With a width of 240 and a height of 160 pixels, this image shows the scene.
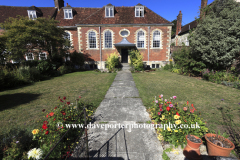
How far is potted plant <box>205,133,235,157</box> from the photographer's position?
2.25m

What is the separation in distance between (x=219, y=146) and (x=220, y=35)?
10155 mm

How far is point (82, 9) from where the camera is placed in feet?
67.4

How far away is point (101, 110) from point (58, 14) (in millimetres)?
22036

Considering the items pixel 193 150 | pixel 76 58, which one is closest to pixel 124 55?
pixel 76 58

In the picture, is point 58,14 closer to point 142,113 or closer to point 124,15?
point 124,15

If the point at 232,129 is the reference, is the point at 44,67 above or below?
above

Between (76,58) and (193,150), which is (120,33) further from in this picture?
(193,150)

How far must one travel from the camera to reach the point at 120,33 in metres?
17.9

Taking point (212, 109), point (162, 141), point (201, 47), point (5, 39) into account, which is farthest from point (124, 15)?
point (162, 141)

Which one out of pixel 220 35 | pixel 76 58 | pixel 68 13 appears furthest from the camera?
pixel 68 13

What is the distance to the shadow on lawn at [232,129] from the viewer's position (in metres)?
2.73

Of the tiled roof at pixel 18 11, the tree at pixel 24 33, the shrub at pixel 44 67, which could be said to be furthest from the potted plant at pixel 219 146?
the tiled roof at pixel 18 11

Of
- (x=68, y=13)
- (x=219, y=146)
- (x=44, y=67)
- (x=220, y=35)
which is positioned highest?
(x=68, y=13)

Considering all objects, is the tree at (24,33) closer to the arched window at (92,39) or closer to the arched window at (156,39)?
the arched window at (92,39)
